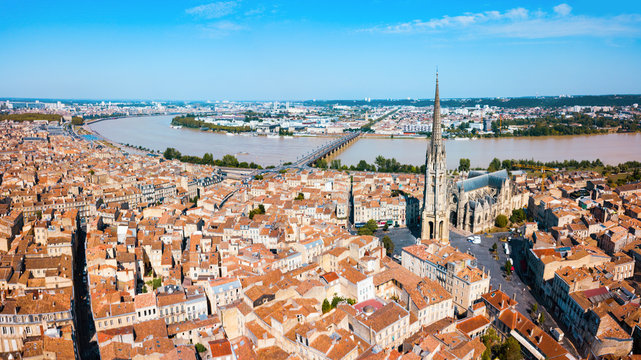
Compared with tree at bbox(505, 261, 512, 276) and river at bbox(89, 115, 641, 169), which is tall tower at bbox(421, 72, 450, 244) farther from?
river at bbox(89, 115, 641, 169)

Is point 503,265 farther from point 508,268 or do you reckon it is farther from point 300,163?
point 300,163

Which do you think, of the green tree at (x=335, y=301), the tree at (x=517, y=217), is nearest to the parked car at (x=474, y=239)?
the tree at (x=517, y=217)

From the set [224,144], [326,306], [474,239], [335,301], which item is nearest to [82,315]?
[326,306]

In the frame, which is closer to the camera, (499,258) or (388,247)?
(499,258)

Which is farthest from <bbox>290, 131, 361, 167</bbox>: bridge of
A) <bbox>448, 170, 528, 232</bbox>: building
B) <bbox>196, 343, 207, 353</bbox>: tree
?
<bbox>196, 343, 207, 353</bbox>: tree

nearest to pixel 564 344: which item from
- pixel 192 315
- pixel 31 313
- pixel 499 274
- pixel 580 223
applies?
pixel 499 274

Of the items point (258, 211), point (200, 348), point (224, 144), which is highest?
point (224, 144)
